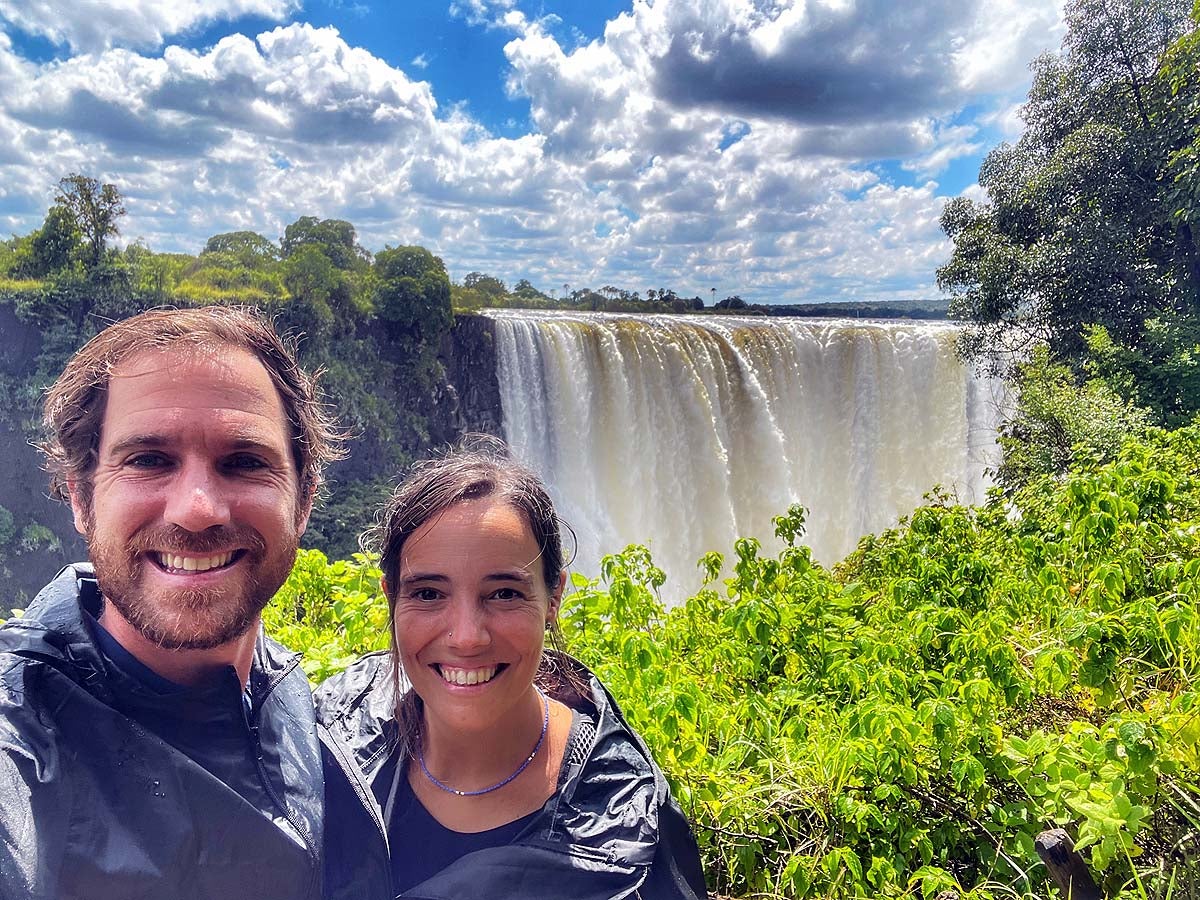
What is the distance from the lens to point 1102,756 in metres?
1.74

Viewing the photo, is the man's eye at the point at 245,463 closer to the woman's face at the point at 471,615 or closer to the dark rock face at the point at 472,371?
the woman's face at the point at 471,615

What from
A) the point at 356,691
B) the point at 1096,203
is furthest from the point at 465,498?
the point at 1096,203

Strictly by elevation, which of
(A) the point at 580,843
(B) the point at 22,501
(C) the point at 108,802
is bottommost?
(B) the point at 22,501

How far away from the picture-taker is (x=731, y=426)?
14883 mm

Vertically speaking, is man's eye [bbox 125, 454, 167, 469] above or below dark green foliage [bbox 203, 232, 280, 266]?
below

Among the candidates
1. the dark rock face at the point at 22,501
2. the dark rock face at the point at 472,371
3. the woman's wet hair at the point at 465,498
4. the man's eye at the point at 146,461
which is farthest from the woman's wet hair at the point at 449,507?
the dark rock face at the point at 22,501

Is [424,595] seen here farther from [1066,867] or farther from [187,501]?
[1066,867]

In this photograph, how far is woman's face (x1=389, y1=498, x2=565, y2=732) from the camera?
1.29 meters

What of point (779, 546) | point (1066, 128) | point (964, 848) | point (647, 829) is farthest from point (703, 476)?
point (647, 829)

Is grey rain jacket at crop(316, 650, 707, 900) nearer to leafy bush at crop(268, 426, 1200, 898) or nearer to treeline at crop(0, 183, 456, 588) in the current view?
leafy bush at crop(268, 426, 1200, 898)

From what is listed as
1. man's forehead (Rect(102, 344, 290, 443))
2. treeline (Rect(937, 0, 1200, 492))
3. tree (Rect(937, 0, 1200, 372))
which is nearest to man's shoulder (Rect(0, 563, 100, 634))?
man's forehead (Rect(102, 344, 290, 443))

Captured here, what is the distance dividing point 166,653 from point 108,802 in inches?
9.4

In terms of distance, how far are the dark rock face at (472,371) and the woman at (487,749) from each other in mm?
16061

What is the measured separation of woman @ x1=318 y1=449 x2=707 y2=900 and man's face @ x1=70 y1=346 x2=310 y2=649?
0.87ft
